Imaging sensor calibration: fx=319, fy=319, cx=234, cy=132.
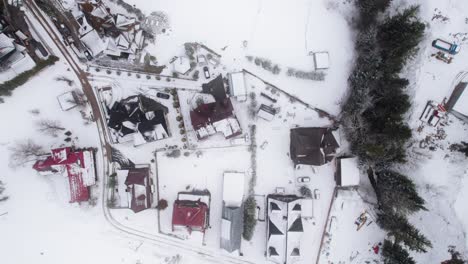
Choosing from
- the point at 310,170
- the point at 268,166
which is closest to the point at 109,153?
the point at 268,166

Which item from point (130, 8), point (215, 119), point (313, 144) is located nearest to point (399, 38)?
point (313, 144)

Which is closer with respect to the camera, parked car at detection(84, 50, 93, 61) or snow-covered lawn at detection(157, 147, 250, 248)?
parked car at detection(84, 50, 93, 61)

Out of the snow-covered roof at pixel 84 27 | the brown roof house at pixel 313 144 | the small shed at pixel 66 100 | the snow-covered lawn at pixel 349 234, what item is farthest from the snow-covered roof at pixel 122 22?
the snow-covered lawn at pixel 349 234

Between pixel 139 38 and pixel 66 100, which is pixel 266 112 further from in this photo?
pixel 66 100

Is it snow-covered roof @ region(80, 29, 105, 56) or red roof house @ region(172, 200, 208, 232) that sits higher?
snow-covered roof @ region(80, 29, 105, 56)

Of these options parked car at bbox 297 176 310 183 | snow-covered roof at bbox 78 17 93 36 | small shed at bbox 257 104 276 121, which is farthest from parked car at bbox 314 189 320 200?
snow-covered roof at bbox 78 17 93 36

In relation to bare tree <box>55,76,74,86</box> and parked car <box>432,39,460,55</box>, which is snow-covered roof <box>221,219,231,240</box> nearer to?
bare tree <box>55,76,74,86</box>
